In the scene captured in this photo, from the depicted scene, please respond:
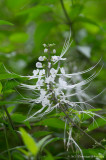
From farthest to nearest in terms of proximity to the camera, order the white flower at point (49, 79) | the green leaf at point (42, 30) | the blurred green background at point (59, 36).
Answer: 1. the green leaf at point (42, 30)
2. the blurred green background at point (59, 36)
3. the white flower at point (49, 79)

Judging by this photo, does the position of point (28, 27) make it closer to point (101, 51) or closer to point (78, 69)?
point (101, 51)

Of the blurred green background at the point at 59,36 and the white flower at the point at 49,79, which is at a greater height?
the white flower at the point at 49,79

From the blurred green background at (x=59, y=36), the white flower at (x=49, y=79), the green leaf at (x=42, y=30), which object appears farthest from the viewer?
the green leaf at (x=42, y=30)

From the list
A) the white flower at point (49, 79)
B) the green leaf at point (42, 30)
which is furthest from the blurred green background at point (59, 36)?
the white flower at point (49, 79)

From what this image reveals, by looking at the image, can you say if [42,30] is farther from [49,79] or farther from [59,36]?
[49,79]

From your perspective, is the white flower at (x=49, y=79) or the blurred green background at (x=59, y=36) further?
the blurred green background at (x=59, y=36)

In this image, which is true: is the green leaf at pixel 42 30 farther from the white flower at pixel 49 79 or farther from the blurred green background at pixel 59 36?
the white flower at pixel 49 79

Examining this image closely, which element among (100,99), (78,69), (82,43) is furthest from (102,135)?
(82,43)

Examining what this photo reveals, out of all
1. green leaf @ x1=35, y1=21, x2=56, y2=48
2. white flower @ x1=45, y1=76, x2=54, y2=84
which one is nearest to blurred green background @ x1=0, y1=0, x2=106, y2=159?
green leaf @ x1=35, y1=21, x2=56, y2=48

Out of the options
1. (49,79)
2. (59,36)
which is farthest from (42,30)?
(49,79)
